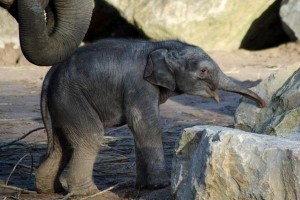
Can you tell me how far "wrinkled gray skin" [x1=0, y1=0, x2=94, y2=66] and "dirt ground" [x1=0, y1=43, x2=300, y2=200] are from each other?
1.23 m

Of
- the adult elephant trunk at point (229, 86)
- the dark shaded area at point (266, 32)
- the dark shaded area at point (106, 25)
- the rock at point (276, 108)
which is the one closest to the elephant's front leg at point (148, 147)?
the adult elephant trunk at point (229, 86)

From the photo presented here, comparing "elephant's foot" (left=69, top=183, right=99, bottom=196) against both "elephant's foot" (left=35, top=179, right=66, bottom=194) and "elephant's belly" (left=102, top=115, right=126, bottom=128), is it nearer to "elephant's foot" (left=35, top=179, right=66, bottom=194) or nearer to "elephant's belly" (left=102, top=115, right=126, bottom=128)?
"elephant's foot" (left=35, top=179, right=66, bottom=194)

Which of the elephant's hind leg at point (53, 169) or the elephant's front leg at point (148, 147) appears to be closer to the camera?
the elephant's front leg at point (148, 147)

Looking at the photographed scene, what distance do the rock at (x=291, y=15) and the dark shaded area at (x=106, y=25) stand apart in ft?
8.28

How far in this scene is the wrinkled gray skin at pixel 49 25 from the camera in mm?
4590

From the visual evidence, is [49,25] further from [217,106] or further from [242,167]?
[217,106]

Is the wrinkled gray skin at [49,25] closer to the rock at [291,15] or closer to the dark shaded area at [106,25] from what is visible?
the rock at [291,15]

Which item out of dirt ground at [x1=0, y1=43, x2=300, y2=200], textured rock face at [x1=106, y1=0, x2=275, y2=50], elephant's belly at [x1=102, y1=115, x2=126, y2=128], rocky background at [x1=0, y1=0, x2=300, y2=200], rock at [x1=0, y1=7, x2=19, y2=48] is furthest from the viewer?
textured rock face at [x1=106, y1=0, x2=275, y2=50]

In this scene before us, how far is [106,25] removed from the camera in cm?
1559

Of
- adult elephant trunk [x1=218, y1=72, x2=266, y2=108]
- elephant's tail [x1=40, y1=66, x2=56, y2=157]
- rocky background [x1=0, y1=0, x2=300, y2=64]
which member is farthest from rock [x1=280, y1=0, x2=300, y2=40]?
elephant's tail [x1=40, y1=66, x2=56, y2=157]

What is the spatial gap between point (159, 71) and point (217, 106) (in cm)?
373

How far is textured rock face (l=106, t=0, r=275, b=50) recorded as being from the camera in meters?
13.7

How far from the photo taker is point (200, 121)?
870 centimetres

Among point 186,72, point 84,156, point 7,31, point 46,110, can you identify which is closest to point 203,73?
point 186,72
